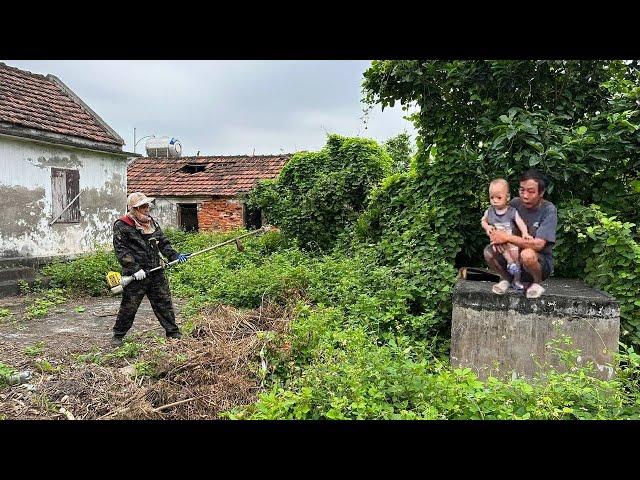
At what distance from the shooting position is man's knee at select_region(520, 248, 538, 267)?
164 inches

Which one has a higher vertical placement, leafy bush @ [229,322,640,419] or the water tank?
the water tank

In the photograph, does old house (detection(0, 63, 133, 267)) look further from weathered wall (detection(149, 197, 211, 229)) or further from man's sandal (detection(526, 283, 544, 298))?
man's sandal (detection(526, 283, 544, 298))

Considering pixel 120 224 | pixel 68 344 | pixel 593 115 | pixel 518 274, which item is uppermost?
pixel 593 115

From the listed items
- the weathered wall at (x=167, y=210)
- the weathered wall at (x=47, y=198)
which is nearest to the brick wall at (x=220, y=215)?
the weathered wall at (x=167, y=210)

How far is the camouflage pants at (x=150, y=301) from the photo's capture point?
5.96 metres

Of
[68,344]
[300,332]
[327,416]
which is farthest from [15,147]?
[327,416]

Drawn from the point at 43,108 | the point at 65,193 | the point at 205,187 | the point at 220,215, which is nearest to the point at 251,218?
the point at 220,215

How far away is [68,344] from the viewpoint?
A: 624cm

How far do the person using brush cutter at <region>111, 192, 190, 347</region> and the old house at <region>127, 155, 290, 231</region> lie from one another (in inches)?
431

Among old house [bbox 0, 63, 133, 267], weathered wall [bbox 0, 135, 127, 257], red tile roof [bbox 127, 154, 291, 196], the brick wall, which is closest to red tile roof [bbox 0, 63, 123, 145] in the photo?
old house [bbox 0, 63, 133, 267]

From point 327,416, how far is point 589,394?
6.28 feet

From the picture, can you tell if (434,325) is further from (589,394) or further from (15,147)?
(15,147)

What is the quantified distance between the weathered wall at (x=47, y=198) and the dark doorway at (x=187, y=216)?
6.15 metres

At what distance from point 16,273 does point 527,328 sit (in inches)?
362
